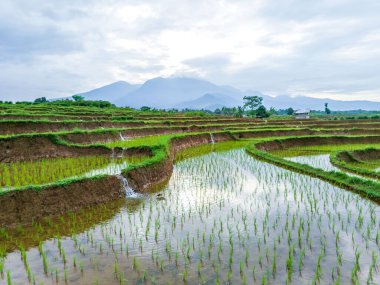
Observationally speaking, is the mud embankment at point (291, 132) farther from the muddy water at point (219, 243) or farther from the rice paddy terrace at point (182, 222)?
the muddy water at point (219, 243)

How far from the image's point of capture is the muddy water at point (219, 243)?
4648 millimetres

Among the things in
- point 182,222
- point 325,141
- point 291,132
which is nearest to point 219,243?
point 182,222

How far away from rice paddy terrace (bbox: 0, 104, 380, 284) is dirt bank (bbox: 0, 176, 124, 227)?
22mm

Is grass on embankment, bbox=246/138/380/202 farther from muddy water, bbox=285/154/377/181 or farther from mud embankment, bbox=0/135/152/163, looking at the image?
mud embankment, bbox=0/135/152/163

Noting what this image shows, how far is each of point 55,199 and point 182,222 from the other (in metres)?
2.96

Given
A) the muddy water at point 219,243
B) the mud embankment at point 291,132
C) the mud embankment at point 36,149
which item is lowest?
the muddy water at point 219,243

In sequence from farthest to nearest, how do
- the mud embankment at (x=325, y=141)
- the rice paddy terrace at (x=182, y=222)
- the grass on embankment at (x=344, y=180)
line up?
the mud embankment at (x=325, y=141)
the grass on embankment at (x=344, y=180)
the rice paddy terrace at (x=182, y=222)

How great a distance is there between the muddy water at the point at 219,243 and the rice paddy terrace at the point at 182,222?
0.07 feet

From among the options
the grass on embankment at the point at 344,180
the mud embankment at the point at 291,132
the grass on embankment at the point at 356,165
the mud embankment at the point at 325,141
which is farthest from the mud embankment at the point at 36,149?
the mud embankment at the point at 291,132

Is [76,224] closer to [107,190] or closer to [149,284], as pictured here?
[107,190]

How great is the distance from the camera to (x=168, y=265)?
4.93m

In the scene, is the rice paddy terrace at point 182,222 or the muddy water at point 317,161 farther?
the muddy water at point 317,161

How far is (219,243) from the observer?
5.71 m

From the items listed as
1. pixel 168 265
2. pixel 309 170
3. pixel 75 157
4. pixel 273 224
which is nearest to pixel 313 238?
pixel 273 224
